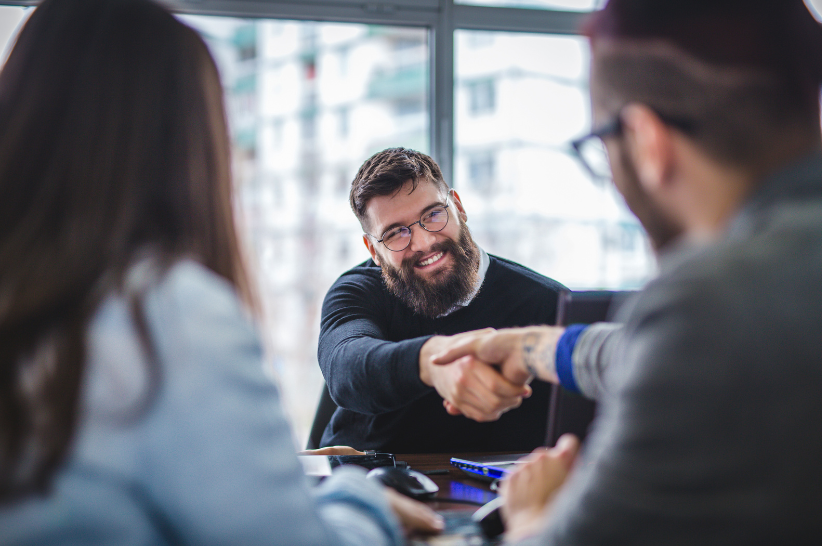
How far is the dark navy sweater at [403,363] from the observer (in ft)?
5.01

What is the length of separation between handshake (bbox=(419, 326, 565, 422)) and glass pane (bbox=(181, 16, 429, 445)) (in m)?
1.57

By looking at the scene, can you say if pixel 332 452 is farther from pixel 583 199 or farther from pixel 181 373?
pixel 583 199

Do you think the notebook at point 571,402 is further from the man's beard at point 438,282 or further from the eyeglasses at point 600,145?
the man's beard at point 438,282

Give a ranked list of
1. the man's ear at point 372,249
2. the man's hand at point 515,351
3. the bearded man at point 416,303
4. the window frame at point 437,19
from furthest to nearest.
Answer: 1. the window frame at point 437,19
2. the man's ear at point 372,249
3. the bearded man at point 416,303
4. the man's hand at point 515,351

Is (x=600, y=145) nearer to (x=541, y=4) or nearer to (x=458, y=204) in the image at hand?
(x=458, y=204)

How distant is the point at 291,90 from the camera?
293cm

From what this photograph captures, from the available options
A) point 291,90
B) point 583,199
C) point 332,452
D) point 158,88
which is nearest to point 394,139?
point 291,90

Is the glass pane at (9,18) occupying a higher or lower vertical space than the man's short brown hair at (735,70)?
higher

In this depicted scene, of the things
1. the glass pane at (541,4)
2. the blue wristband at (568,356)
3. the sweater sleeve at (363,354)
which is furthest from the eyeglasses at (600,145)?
the glass pane at (541,4)

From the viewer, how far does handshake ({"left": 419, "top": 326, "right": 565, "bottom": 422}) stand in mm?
1256

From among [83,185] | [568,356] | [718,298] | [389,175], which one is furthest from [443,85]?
[718,298]

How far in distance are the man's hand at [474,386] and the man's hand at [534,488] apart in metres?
0.43

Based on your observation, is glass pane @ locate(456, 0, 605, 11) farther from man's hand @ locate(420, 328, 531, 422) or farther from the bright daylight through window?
man's hand @ locate(420, 328, 531, 422)

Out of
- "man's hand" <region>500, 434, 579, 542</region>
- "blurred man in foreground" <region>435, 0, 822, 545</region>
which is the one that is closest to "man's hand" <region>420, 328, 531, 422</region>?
"man's hand" <region>500, 434, 579, 542</region>
